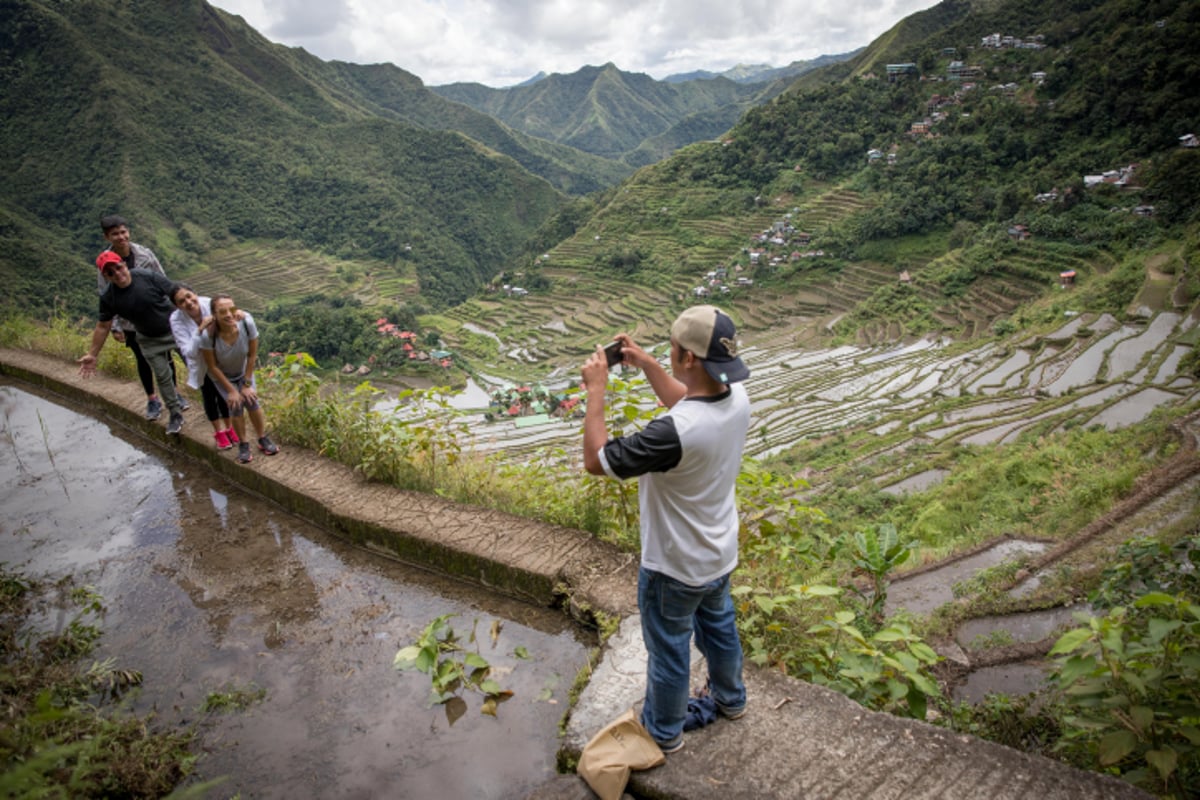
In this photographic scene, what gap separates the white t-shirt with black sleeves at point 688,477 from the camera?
157cm

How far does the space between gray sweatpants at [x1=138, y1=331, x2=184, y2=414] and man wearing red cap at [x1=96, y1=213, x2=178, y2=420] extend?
0.06 meters

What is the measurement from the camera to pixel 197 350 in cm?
362

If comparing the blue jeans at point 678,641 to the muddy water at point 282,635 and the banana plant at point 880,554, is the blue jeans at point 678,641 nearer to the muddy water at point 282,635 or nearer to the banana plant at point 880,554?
the muddy water at point 282,635

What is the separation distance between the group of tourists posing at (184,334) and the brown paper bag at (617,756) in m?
2.93

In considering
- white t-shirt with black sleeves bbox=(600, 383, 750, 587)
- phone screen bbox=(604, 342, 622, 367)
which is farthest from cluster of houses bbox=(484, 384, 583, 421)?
white t-shirt with black sleeves bbox=(600, 383, 750, 587)

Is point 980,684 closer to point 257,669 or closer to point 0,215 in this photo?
point 257,669

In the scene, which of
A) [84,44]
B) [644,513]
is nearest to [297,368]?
[644,513]

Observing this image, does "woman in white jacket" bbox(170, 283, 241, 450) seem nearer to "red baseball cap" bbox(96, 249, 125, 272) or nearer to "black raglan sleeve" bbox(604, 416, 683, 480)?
"red baseball cap" bbox(96, 249, 125, 272)

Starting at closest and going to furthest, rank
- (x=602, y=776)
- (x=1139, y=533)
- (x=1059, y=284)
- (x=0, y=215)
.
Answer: (x=602, y=776) → (x=1139, y=533) → (x=1059, y=284) → (x=0, y=215)

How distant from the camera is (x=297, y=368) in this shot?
4203 millimetres

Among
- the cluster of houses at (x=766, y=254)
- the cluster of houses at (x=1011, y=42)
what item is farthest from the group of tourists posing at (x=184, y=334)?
the cluster of houses at (x=1011, y=42)

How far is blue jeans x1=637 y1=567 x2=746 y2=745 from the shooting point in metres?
1.72

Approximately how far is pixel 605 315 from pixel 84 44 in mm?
65345

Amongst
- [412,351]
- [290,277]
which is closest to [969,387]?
[412,351]
